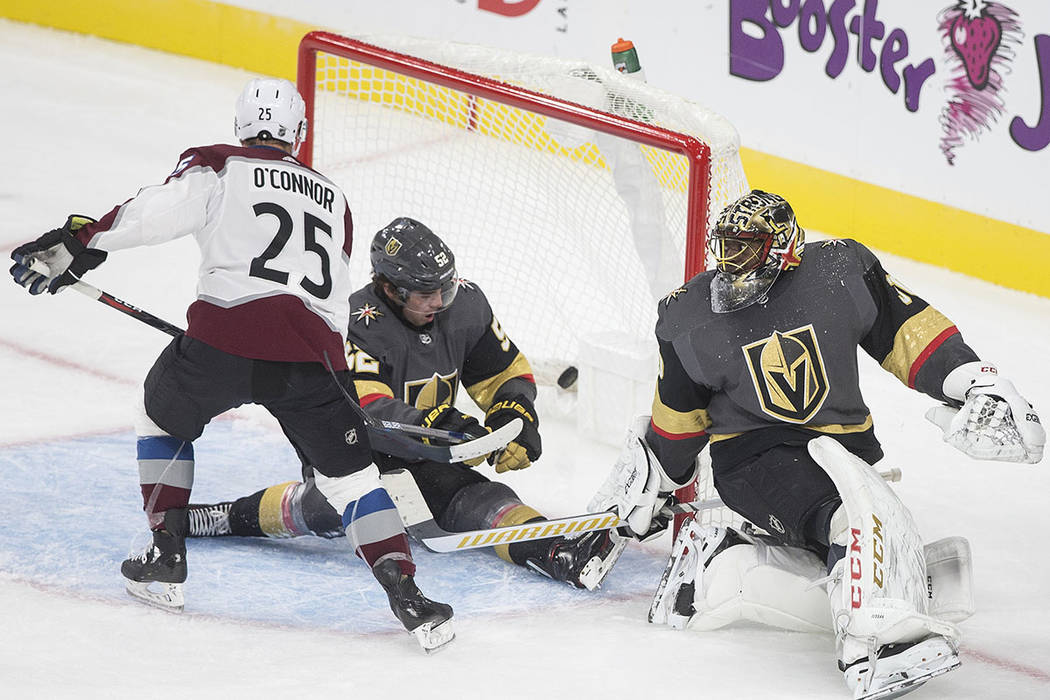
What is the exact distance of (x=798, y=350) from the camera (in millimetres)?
2973

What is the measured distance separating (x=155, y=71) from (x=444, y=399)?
14.8 feet

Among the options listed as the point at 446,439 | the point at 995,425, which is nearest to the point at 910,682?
the point at 995,425

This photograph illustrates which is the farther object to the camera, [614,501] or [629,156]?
[629,156]

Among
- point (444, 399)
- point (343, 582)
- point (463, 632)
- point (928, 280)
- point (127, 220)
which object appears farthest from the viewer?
point (928, 280)

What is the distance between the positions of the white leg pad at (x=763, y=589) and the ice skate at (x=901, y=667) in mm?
322

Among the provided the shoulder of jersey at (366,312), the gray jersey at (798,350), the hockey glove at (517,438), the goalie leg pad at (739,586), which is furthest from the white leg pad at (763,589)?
the shoulder of jersey at (366,312)

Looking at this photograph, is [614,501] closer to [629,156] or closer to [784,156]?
[629,156]

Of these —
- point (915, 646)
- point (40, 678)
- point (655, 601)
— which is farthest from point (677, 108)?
point (40, 678)

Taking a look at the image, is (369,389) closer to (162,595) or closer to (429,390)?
(429,390)

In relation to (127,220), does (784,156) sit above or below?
above

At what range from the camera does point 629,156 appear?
397 centimetres

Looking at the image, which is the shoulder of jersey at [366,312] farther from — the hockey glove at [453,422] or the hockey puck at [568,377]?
the hockey puck at [568,377]

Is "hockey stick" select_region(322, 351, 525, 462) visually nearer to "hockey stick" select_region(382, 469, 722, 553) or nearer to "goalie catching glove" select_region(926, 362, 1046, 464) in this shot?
"hockey stick" select_region(382, 469, 722, 553)

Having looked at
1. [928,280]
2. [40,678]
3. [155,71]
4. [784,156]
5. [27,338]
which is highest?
[155,71]
